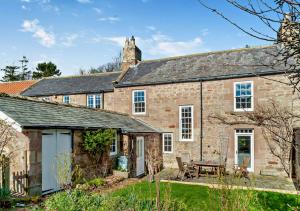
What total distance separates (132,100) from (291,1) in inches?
826

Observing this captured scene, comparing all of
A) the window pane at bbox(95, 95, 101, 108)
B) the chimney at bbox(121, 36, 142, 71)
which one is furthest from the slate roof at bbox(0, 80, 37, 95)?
the chimney at bbox(121, 36, 142, 71)

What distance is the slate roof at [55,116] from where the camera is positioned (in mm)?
11695

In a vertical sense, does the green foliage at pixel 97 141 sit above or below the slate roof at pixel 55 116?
below

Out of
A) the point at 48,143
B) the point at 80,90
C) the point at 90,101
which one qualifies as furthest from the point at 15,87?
the point at 48,143

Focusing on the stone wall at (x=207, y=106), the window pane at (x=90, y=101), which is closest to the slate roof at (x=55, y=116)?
the stone wall at (x=207, y=106)

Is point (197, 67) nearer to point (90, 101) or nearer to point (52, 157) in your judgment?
point (90, 101)

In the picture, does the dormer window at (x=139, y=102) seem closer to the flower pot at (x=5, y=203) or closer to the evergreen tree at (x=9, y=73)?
the flower pot at (x=5, y=203)

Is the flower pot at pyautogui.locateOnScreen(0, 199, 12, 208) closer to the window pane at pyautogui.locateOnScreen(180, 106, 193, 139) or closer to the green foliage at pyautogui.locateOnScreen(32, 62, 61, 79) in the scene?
the window pane at pyautogui.locateOnScreen(180, 106, 193, 139)

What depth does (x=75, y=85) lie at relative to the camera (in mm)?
27781

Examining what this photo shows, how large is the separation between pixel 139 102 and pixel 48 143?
457 inches

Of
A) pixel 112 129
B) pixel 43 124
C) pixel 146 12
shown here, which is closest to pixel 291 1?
pixel 146 12

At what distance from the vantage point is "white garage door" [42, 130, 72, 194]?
11.9m

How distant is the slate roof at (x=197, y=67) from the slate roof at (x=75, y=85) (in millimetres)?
2658

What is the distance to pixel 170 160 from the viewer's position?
848 inches
